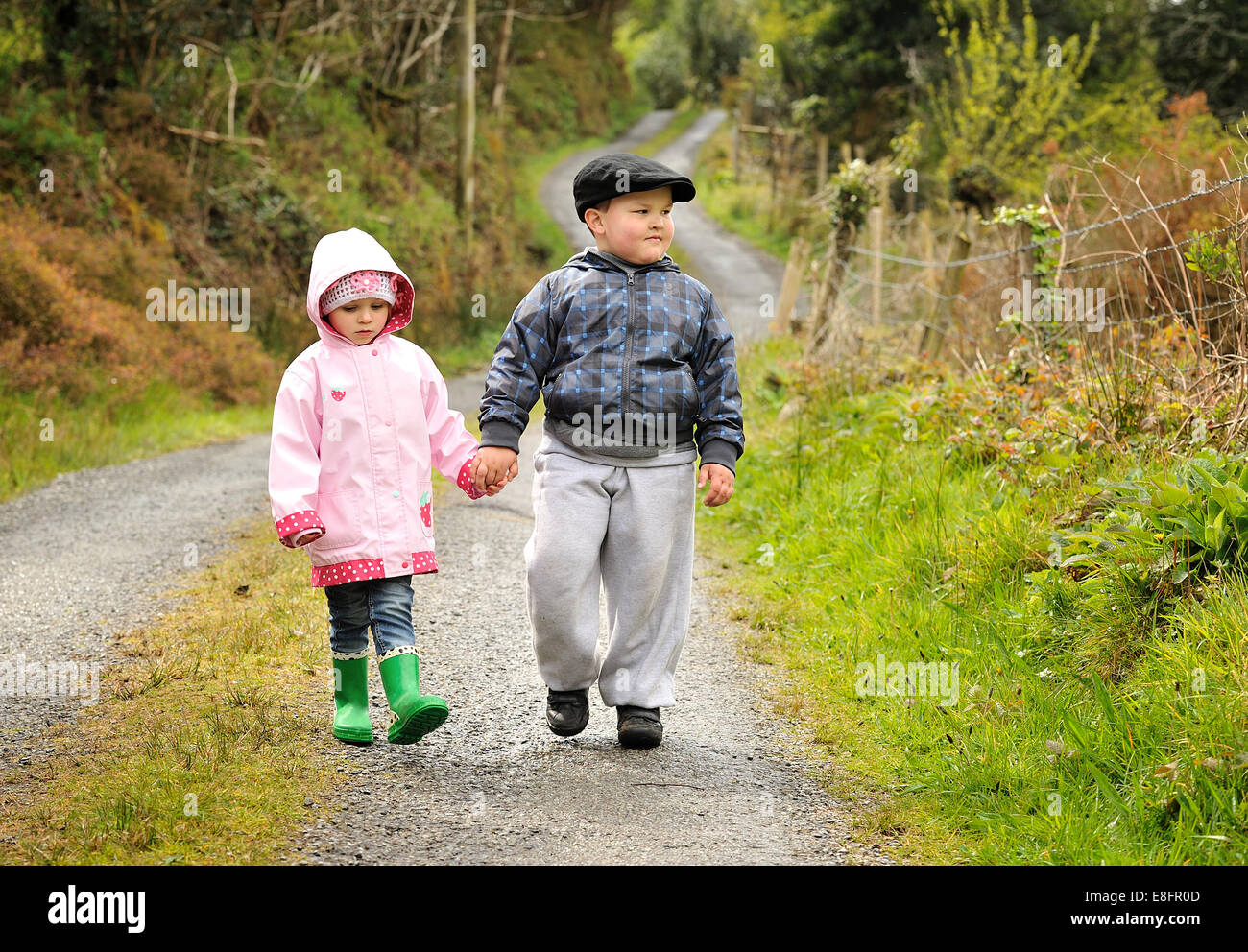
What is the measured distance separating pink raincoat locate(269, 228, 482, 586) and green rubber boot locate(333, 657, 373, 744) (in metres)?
0.30

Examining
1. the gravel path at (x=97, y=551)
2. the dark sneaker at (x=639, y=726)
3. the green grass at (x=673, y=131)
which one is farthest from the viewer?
the green grass at (x=673, y=131)

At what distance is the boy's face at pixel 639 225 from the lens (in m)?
3.68

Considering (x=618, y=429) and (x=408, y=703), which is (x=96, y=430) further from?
(x=618, y=429)

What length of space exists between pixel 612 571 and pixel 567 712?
19.4 inches

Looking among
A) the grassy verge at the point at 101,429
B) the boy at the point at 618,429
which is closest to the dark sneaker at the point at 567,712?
the boy at the point at 618,429

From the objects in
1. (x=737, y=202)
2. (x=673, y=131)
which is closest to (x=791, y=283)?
(x=737, y=202)

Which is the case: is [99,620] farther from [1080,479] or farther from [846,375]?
[846,375]

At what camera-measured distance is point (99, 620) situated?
520 centimetres

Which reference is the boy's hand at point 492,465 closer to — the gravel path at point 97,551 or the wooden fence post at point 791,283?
the gravel path at point 97,551

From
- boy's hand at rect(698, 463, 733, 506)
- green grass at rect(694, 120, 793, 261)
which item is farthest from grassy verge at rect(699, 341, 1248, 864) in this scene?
green grass at rect(694, 120, 793, 261)

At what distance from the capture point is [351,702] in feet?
12.4

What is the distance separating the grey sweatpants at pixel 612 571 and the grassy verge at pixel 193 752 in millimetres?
837

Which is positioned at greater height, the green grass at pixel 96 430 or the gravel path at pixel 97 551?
the green grass at pixel 96 430

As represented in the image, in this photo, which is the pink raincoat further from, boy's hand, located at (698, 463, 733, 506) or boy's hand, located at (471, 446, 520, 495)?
boy's hand, located at (698, 463, 733, 506)
